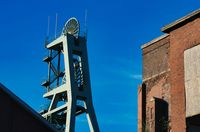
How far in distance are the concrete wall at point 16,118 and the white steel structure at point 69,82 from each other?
1049 inches

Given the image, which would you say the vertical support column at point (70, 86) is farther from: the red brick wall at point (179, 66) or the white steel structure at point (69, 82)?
the red brick wall at point (179, 66)

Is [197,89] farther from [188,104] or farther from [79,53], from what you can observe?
[79,53]

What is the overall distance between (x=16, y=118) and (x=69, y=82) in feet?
91.6

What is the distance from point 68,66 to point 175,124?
23.7 meters

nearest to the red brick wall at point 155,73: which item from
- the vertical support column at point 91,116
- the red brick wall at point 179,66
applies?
the red brick wall at point 179,66

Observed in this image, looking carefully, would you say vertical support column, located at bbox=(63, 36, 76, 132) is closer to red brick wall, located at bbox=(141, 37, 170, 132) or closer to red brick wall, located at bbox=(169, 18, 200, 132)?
red brick wall, located at bbox=(141, 37, 170, 132)

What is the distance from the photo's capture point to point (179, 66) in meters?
21.2

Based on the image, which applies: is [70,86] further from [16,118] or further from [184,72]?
[16,118]

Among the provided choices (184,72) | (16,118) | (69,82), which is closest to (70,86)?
(69,82)

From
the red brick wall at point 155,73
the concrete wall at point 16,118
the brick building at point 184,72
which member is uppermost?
the red brick wall at point 155,73

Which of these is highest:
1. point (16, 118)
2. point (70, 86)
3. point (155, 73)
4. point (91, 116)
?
point (70, 86)

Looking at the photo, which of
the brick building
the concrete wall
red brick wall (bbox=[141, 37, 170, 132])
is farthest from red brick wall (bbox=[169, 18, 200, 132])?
red brick wall (bbox=[141, 37, 170, 132])

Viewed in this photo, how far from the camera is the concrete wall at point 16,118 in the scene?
1480 cm

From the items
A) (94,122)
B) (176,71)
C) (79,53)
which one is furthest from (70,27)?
(176,71)
